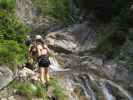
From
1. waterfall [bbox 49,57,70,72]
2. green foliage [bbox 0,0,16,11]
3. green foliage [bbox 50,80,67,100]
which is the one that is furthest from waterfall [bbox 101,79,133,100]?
green foliage [bbox 0,0,16,11]

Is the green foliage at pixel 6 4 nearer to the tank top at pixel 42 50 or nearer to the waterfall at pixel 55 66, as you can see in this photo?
the waterfall at pixel 55 66

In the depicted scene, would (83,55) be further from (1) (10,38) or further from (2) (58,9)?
(2) (58,9)

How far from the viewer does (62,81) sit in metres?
18.1

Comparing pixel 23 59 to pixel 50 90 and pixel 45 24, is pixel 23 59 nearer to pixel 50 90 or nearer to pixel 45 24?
pixel 50 90

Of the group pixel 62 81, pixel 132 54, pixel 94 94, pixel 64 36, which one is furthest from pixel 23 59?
pixel 64 36

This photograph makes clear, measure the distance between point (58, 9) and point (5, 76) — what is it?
15326 millimetres

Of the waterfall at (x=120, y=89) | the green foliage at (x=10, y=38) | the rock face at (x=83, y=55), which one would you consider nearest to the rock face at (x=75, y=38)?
the rock face at (x=83, y=55)

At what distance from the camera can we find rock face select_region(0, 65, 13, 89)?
49.5 feet

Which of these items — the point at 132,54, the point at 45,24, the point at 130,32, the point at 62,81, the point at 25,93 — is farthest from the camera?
the point at 45,24

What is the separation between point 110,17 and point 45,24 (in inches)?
191

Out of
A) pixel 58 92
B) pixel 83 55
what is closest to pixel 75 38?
pixel 83 55

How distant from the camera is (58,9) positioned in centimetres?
3002

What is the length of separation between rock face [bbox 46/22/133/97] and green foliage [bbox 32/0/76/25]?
1.48 metres

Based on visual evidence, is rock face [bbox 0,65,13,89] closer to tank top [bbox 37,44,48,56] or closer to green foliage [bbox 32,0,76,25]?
tank top [bbox 37,44,48,56]
